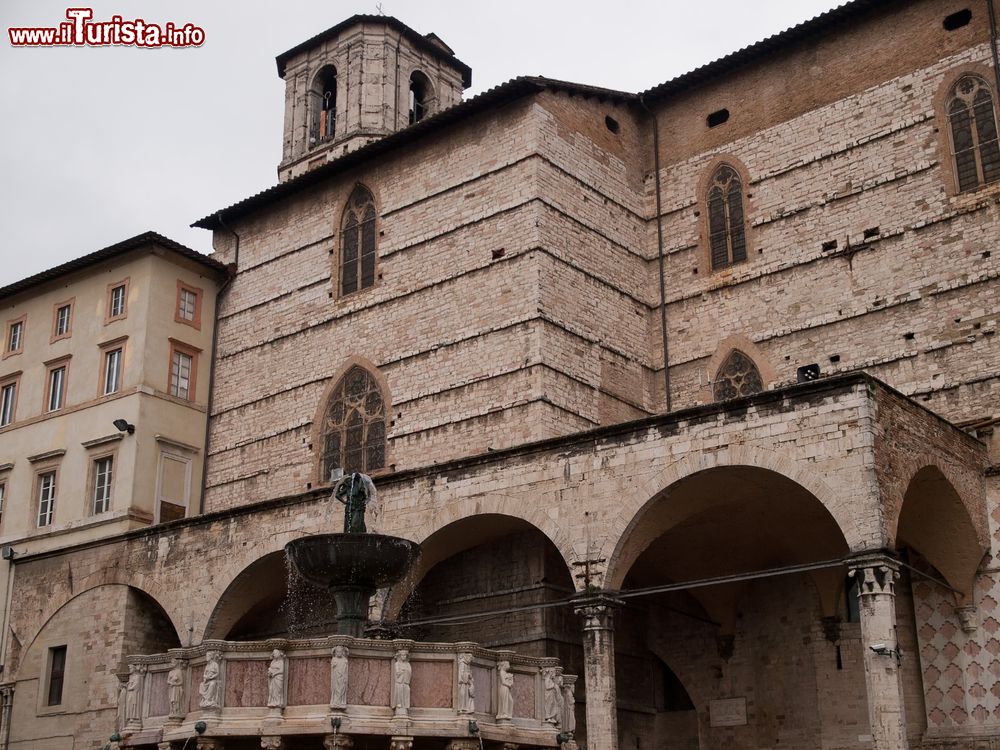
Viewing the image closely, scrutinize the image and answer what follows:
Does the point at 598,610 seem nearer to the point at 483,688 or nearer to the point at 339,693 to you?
the point at 483,688

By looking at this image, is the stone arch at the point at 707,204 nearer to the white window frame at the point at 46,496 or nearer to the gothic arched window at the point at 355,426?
the gothic arched window at the point at 355,426

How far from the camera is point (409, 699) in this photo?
13109 millimetres

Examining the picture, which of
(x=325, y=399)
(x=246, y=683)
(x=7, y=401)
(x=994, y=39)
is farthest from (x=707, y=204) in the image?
(x=7, y=401)

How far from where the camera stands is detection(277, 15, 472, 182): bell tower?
33.2 metres

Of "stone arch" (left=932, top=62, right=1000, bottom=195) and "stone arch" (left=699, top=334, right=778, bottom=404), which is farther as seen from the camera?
"stone arch" (left=699, top=334, right=778, bottom=404)

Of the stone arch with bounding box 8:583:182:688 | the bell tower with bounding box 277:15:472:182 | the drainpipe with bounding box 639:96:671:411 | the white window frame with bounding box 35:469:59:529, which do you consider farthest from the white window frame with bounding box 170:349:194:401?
the drainpipe with bounding box 639:96:671:411

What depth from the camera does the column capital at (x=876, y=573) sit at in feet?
50.3

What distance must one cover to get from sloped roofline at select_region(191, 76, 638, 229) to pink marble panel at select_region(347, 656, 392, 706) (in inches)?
527

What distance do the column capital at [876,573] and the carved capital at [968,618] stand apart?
3685 millimetres

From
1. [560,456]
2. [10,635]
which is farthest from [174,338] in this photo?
[560,456]

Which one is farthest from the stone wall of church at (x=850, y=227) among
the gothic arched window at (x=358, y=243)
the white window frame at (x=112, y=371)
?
the white window frame at (x=112, y=371)

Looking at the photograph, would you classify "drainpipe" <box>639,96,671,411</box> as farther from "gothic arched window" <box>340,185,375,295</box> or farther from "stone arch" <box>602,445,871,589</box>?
"stone arch" <box>602,445,871,589</box>

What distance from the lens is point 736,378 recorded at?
75.4ft

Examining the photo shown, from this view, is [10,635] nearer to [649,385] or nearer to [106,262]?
[106,262]
